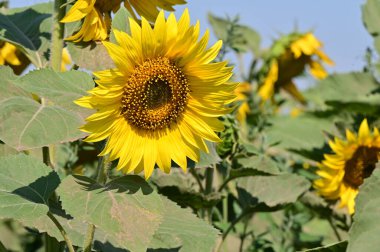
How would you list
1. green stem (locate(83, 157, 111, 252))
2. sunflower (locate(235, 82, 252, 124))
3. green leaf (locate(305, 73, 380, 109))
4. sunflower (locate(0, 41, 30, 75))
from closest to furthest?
green stem (locate(83, 157, 111, 252)), sunflower (locate(0, 41, 30, 75)), sunflower (locate(235, 82, 252, 124)), green leaf (locate(305, 73, 380, 109))

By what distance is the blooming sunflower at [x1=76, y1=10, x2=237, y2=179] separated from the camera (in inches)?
58.2

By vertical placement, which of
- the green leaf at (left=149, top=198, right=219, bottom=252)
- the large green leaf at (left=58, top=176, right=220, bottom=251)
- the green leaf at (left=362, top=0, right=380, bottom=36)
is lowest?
the green leaf at (left=149, top=198, right=219, bottom=252)

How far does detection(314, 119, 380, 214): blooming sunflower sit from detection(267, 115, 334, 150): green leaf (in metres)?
0.23

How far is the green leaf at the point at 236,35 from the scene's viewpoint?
8.60 ft

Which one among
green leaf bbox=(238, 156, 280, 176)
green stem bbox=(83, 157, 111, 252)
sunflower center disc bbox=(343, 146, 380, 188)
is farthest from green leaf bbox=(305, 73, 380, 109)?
green stem bbox=(83, 157, 111, 252)

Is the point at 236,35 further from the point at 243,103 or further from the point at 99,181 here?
the point at 99,181

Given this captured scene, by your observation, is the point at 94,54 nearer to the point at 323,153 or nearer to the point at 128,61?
the point at 128,61

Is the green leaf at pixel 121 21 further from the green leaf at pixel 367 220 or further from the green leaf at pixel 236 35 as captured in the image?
the green leaf at pixel 236 35

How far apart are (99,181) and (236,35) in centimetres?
119

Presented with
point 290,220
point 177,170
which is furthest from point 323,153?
point 177,170

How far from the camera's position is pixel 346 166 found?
8.05 feet

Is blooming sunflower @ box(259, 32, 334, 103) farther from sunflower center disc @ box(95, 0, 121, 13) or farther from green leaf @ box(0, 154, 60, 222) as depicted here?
green leaf @ box(0, 154, 60, 222)

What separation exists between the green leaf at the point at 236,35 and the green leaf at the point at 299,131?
1.00 ft

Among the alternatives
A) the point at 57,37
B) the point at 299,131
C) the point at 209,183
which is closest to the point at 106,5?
the point at 57,37
